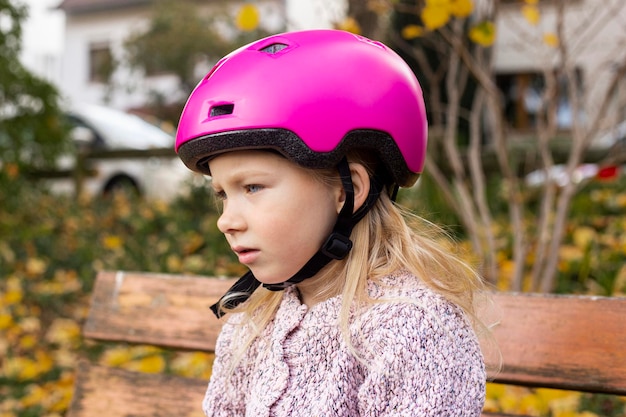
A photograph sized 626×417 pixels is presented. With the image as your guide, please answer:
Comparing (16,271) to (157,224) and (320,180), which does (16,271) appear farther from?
(320,180)

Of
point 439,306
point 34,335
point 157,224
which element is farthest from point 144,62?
point 439,306

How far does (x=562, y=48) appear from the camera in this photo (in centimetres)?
274

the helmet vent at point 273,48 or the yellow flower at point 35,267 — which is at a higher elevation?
the helmet vent at point 273,48

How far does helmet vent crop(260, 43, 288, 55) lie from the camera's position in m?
1.46

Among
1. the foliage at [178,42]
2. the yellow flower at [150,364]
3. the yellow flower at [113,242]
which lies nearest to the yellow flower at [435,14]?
the yellow flower at [150,364]

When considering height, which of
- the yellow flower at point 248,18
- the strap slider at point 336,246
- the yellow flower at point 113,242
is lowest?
the yellow flower at point 113,242

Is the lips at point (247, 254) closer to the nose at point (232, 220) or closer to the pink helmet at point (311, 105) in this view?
the nose at point (232, 220)

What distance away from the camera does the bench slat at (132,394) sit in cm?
197

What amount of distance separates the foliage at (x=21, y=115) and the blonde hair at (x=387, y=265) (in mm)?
5048

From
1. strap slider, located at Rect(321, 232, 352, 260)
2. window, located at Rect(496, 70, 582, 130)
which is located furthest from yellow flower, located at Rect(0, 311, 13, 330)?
window, located at Rect(496, 70, 582, 130)

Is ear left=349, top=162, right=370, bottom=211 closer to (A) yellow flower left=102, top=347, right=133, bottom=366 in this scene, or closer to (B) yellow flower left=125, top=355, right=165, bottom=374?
(B) yellow flower left=125, top=355, right=165, bottom=374

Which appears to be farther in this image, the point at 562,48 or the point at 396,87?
the point at 562,48

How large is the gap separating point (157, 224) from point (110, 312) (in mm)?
3210

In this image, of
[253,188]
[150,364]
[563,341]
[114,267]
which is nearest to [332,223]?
[253,188]
